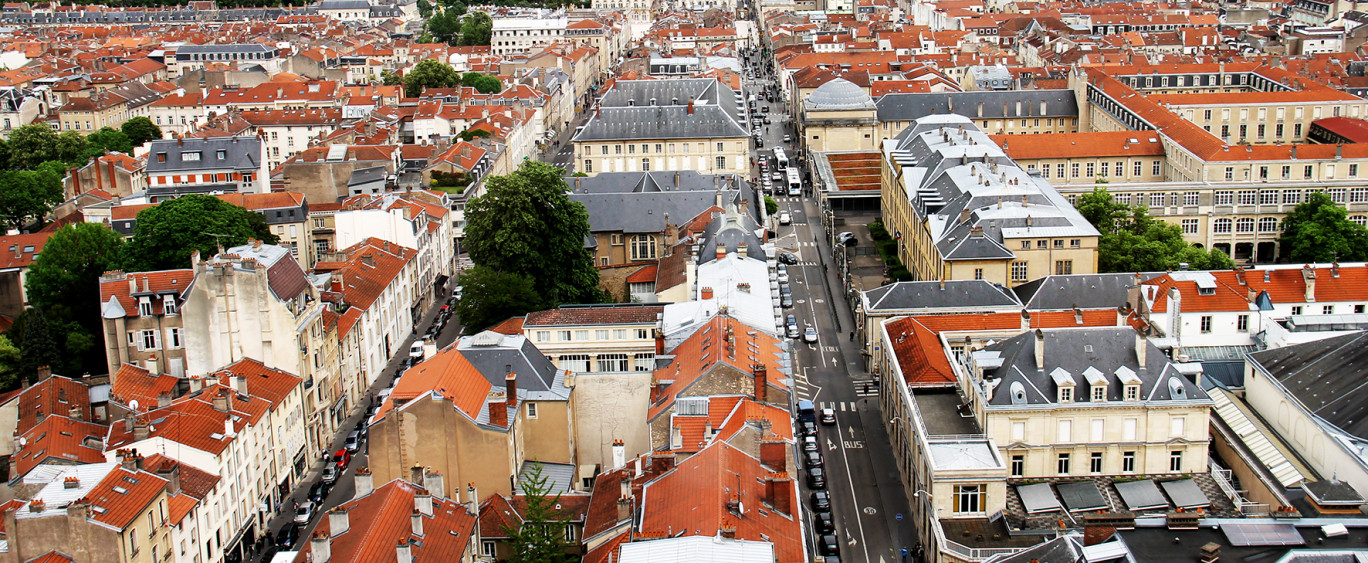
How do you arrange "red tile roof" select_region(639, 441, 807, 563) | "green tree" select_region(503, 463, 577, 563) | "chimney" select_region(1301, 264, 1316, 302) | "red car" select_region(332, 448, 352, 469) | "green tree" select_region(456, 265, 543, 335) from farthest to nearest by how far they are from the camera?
"green tree" select_region(456, 265, 543, 335) → "chimney" select_region(1301, 264, 1316, 302) → "red car" select_region(332, 448, 352, 469) → "green tree" select_region(503, 463, 577, 563) → "red tile roof" select_region(639, 441, 807, 563)

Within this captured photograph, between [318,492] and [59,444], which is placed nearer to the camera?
[59,444]

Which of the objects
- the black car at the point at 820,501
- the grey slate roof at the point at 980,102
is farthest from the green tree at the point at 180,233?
the grey slate roof at the point at 980,102

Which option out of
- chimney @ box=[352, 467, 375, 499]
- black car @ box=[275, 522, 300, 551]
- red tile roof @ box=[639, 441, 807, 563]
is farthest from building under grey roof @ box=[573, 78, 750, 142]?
red tile roof @ box=[639, 441, 807, 563]

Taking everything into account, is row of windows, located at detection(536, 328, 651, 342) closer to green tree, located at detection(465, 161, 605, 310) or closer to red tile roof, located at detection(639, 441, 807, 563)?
green tree, located at detection(465, 161, 605, 310)

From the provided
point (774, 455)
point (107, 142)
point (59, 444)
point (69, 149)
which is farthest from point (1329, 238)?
point (69, 149)

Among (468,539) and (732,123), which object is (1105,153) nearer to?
(732,123)

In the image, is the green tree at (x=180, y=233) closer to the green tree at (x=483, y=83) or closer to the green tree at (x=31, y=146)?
the green tree at (x=31, y=146)

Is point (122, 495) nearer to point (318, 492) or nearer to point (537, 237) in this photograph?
point (318, 492)
